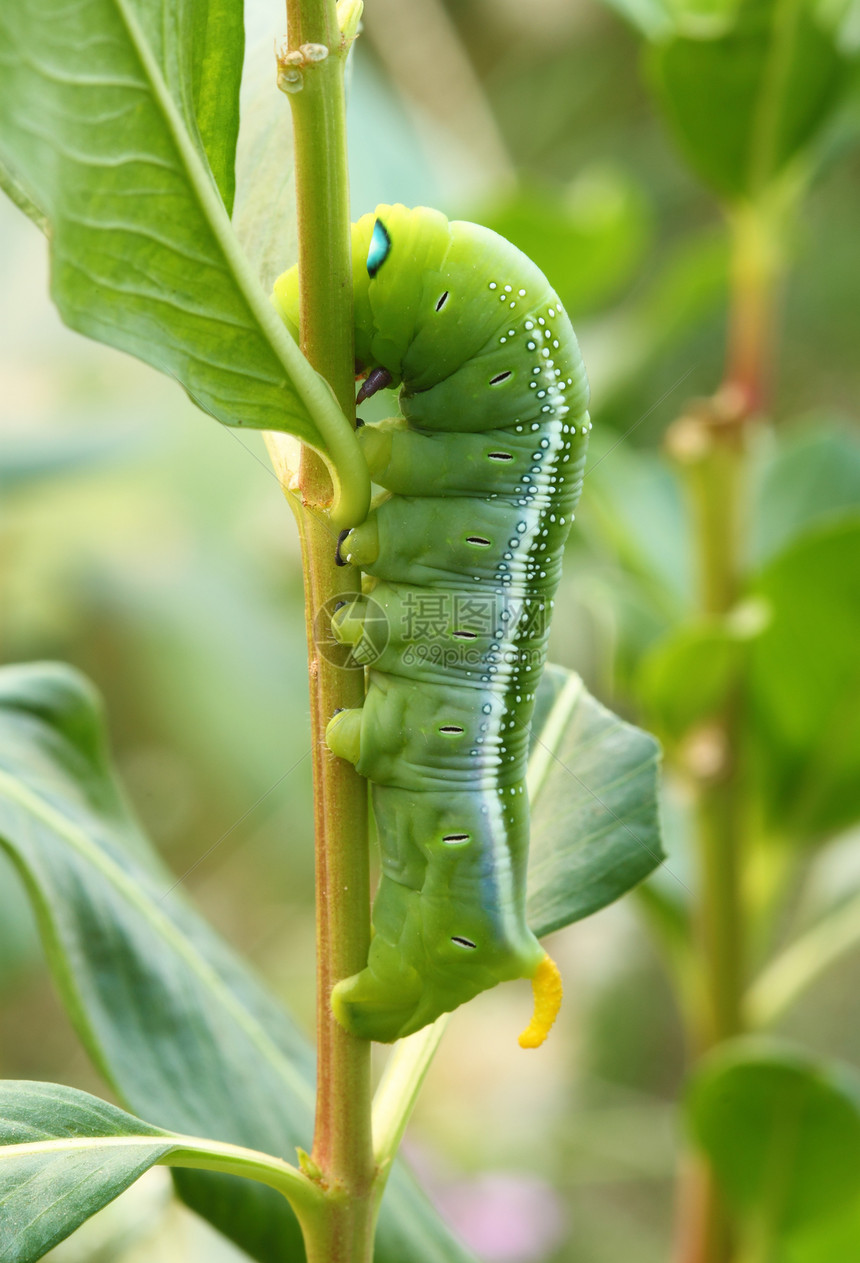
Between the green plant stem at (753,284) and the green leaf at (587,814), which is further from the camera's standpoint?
the green plant stem at (753,284)

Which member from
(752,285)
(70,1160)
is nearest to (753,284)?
(752,285)

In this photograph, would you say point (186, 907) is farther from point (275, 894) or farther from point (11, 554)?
point (275, 894)

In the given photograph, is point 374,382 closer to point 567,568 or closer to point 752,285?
point 752,285

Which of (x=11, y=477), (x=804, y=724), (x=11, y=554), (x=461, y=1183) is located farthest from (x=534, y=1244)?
(x=11, y=554)

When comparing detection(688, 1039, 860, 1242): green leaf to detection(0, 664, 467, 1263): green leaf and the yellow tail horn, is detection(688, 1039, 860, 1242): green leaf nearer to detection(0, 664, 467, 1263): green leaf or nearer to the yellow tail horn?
detection(0, 664, 467, 1263): green leaf

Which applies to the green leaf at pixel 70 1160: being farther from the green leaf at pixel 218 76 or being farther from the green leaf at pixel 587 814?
the green leaf at pixel 218 76

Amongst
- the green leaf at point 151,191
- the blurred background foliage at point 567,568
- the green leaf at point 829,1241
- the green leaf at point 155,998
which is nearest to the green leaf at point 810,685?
the blurred background foliage at point 567,568

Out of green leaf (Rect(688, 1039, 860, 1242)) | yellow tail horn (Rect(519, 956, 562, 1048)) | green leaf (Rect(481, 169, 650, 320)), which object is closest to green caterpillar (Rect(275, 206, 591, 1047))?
yellow tail horn (Rect(519, 956, 562, 1048))
